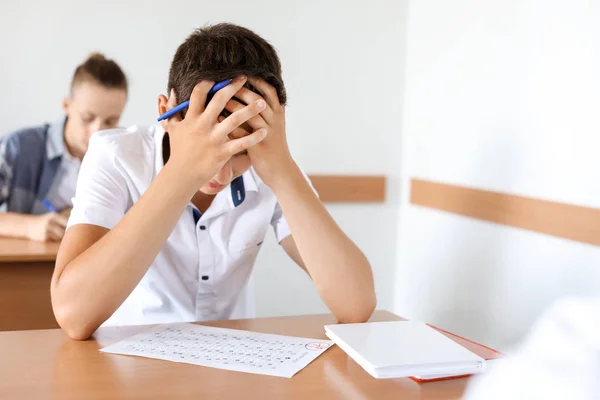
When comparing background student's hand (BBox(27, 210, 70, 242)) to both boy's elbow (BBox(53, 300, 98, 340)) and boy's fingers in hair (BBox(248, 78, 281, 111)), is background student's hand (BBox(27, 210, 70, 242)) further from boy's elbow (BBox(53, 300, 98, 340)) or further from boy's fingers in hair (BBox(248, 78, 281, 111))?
boy's fingers in hair (BBox(248, 78, 281, 111))

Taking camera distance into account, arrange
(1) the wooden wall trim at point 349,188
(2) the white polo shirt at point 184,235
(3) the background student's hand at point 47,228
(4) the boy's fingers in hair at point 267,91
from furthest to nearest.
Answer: (1) the wooden wall trim at point 349,188 < (3) the background student's hand at point 47,228 < (2) the white polo shirt at point 184,235 < (4) the boy's fingers in hair at point 267,91

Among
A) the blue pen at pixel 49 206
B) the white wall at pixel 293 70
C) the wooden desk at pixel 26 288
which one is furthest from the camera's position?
the white wall at pixel 293 70

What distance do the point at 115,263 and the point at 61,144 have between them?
144 cm

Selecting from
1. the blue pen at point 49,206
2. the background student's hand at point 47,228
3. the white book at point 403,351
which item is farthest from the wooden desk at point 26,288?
the white book at point 403,351

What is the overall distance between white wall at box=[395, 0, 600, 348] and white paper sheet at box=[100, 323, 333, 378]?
93cm

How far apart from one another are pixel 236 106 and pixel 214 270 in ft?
1.44

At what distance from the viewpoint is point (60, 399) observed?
845 millimetres

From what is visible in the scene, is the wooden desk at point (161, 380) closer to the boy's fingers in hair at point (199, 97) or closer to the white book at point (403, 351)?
the white book at point (403, 351)

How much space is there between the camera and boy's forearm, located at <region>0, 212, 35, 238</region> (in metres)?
2.09

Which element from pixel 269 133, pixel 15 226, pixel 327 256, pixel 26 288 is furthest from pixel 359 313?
pixel 15 226

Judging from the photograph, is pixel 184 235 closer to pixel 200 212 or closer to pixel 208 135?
pixel 200 212

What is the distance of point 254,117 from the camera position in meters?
1.22

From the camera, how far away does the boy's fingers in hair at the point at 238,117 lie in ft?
3.80

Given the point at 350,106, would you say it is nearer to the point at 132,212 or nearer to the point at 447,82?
the point at 447,82
